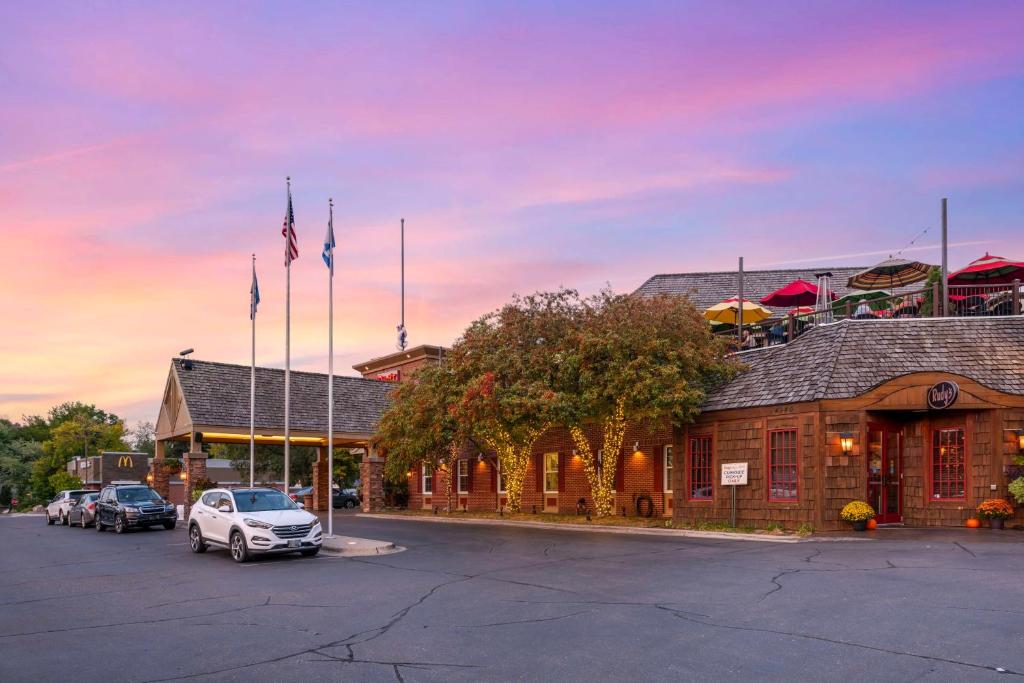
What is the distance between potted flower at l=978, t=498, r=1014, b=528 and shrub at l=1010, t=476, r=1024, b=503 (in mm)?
321

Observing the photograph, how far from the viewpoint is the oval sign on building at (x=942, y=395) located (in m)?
22.3

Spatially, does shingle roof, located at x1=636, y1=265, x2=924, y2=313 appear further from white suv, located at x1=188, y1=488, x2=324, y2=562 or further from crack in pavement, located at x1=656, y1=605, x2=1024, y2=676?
crack in pavement, located at x1=656, y1=605, x2=1024, y2=676

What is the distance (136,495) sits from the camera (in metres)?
31.9

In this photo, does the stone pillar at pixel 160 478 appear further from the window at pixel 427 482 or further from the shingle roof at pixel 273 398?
the window at pixel 427 482

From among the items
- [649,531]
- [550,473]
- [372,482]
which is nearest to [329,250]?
[649,531]

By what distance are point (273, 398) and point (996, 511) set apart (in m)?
31.4

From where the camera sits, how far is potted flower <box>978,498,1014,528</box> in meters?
22.0

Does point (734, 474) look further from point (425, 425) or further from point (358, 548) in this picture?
point (425, 425)

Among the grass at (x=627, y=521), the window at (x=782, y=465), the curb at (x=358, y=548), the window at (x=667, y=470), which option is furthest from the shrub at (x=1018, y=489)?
the curb at (x=358, y=548)

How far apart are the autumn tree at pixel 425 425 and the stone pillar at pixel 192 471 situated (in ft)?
25.8

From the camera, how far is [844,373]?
2373 centimetres

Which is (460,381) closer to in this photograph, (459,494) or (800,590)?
(459,494)

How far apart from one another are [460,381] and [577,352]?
17.9ft

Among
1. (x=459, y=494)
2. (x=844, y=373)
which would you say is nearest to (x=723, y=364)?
(x=844, y=373)
